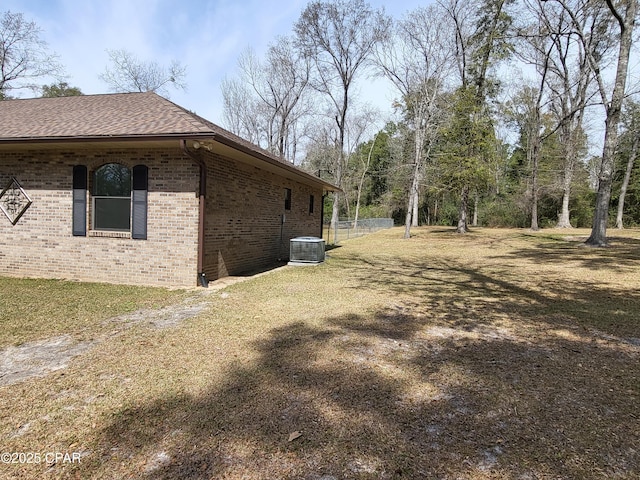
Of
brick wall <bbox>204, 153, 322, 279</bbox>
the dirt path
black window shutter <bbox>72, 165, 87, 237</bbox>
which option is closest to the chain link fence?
brick wall <bbox>204, 153, 322, 279</bbox>

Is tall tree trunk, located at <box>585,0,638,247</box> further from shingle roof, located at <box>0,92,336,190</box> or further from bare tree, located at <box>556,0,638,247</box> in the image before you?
shingle roof, located at <box>0,92,336,190</box>

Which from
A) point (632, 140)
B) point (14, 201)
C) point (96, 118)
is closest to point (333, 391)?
point (96, 118)

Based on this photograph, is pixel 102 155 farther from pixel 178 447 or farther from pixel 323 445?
pixel 323 445

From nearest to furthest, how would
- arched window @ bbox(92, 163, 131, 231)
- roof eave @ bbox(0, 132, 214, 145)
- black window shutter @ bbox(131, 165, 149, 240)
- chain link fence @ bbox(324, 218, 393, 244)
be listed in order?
roof eave @ bbox(0, 132, 214, 145), black window shutter @ bbox(131, 165, 149, 240), arched window @ bbox(92, 163, 131, 231), chain link fence @ bbox(324, 218, 393, 244)

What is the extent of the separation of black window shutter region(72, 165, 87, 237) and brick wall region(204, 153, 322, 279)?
2.64 m

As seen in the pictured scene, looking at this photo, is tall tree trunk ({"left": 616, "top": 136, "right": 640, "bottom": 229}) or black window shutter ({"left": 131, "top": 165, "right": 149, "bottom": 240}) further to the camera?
tall tree trunk ({"left": 616, "top": 136, "right": 640, "bottom": 229})

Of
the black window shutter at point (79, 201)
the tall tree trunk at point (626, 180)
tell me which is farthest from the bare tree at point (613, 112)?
the tall tree trunk at point (626, 180)

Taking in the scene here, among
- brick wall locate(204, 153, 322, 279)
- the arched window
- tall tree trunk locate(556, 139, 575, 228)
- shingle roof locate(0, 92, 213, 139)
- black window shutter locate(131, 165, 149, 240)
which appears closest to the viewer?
shingle roof locate(0, 92, 213, 139)

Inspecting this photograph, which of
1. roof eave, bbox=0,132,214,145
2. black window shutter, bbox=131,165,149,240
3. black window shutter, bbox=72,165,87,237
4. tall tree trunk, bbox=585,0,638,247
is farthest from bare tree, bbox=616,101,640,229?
black window shutter, bbox=72,165,87,237

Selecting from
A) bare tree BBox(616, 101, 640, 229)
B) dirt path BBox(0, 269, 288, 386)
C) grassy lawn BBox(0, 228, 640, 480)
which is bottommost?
dirt path BBox(0, 269, 288, 386)

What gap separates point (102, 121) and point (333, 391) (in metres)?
7.97

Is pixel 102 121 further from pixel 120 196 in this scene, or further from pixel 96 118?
pixel 120 196

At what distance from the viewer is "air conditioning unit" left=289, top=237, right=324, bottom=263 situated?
35.3 ft

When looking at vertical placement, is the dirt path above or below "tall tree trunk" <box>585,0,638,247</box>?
below
